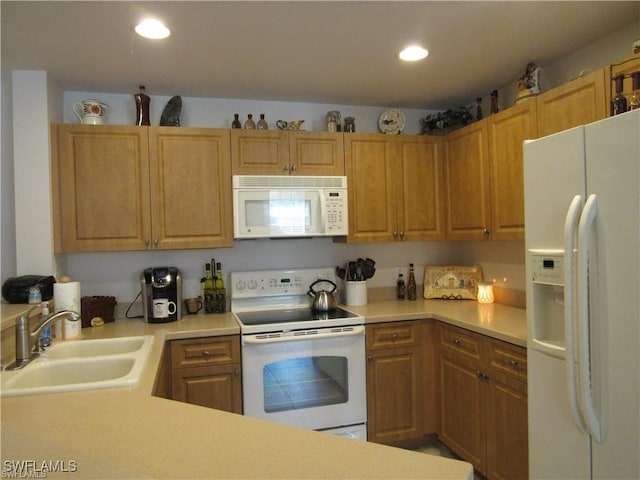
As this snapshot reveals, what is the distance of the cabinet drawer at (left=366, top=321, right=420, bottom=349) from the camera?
103 inches

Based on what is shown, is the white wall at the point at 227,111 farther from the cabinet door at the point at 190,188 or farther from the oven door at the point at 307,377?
the oven door at the point at 307,377

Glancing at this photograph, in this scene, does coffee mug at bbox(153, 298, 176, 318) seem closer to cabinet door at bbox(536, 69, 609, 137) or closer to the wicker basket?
the wicker basket

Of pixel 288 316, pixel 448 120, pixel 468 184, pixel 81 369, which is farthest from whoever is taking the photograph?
pixel 448 120

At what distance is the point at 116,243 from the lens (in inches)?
99.7

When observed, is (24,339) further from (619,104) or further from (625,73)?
(625,73)

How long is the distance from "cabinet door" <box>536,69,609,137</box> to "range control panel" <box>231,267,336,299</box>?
66.4 inches

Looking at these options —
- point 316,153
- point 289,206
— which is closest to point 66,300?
point 289,206

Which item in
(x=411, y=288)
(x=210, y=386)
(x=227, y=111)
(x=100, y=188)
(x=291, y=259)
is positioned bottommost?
(x=210, y=386)

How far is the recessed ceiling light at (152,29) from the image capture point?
185 cm

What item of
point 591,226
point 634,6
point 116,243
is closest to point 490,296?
point 591,226

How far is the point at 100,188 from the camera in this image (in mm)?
2510

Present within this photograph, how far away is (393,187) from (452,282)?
869 millimetres

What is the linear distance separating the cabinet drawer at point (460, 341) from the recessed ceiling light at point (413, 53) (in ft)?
5.16

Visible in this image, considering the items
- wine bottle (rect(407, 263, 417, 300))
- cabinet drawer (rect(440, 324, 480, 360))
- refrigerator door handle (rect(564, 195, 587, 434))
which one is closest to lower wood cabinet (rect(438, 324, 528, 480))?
cabinet drawer (rect(440, 324, 480, 360))
